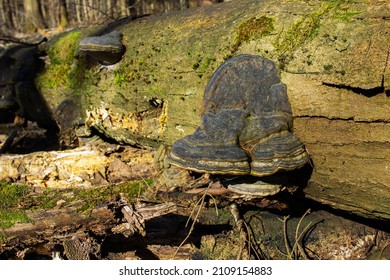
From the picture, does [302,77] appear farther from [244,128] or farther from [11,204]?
[11,204]

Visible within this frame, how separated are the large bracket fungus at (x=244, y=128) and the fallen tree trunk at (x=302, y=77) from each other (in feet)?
0.38

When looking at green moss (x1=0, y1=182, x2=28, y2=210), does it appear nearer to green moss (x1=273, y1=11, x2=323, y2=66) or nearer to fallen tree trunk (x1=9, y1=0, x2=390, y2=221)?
fallen tree trunk (x1=9, y1=0, x2=390, y2=221)

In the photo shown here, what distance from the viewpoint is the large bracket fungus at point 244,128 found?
111 inches

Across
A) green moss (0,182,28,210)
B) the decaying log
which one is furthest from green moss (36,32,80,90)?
the decaying log

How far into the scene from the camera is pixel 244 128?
302 cm

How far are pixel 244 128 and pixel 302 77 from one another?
0.53 meters

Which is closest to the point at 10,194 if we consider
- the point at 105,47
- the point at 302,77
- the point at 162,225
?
the point at 162,225

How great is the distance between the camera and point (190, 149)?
287cm

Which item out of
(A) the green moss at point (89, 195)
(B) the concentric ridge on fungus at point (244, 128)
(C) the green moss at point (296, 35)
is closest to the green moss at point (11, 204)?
(A) the green moss at point (89, 195)

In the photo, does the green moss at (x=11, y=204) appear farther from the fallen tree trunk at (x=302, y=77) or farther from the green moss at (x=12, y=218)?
the fallen tree trunk at (x=302, y=77)
